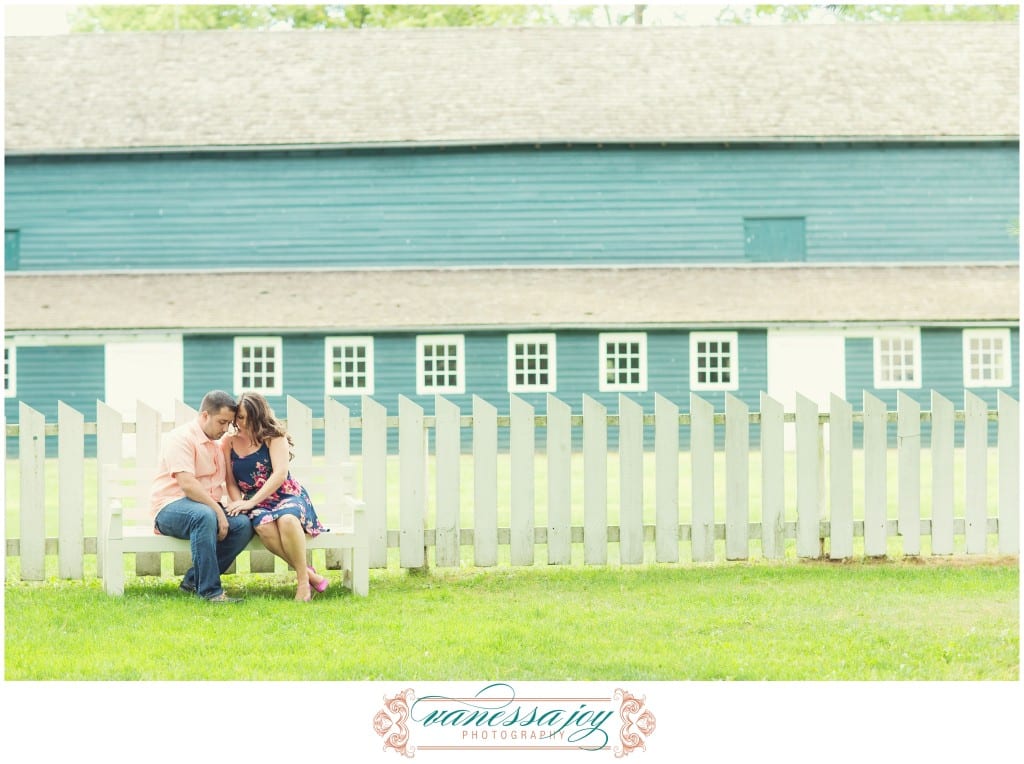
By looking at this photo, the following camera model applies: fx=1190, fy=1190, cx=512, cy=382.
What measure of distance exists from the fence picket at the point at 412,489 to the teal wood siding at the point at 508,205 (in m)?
18.1

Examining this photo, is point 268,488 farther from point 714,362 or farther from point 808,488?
point 714,362

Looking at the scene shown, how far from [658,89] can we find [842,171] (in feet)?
14.4

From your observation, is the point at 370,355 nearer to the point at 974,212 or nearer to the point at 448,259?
the point at 448,259

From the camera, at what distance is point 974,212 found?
25688 mm

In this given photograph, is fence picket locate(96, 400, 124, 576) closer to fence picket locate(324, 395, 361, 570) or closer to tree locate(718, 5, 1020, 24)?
fence picket locate(324, 395, 361, 570)

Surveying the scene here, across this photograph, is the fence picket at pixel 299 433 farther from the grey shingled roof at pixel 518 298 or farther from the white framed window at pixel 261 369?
the white framed window at pixel 261 369

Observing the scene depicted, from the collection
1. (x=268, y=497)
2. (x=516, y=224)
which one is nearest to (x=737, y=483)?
(x=268, y=497)

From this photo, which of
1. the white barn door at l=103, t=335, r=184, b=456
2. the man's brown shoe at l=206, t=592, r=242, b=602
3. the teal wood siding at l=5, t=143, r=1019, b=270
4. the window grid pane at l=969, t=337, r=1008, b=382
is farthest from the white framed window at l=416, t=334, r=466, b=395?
the man's brown shoe at l=206, t=592, r=242, b=602

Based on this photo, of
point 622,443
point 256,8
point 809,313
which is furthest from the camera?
point 256,8

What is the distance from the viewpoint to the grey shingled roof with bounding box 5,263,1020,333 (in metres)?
23.5

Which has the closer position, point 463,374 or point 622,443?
point 622,443

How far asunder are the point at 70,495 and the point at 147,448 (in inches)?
21.6
